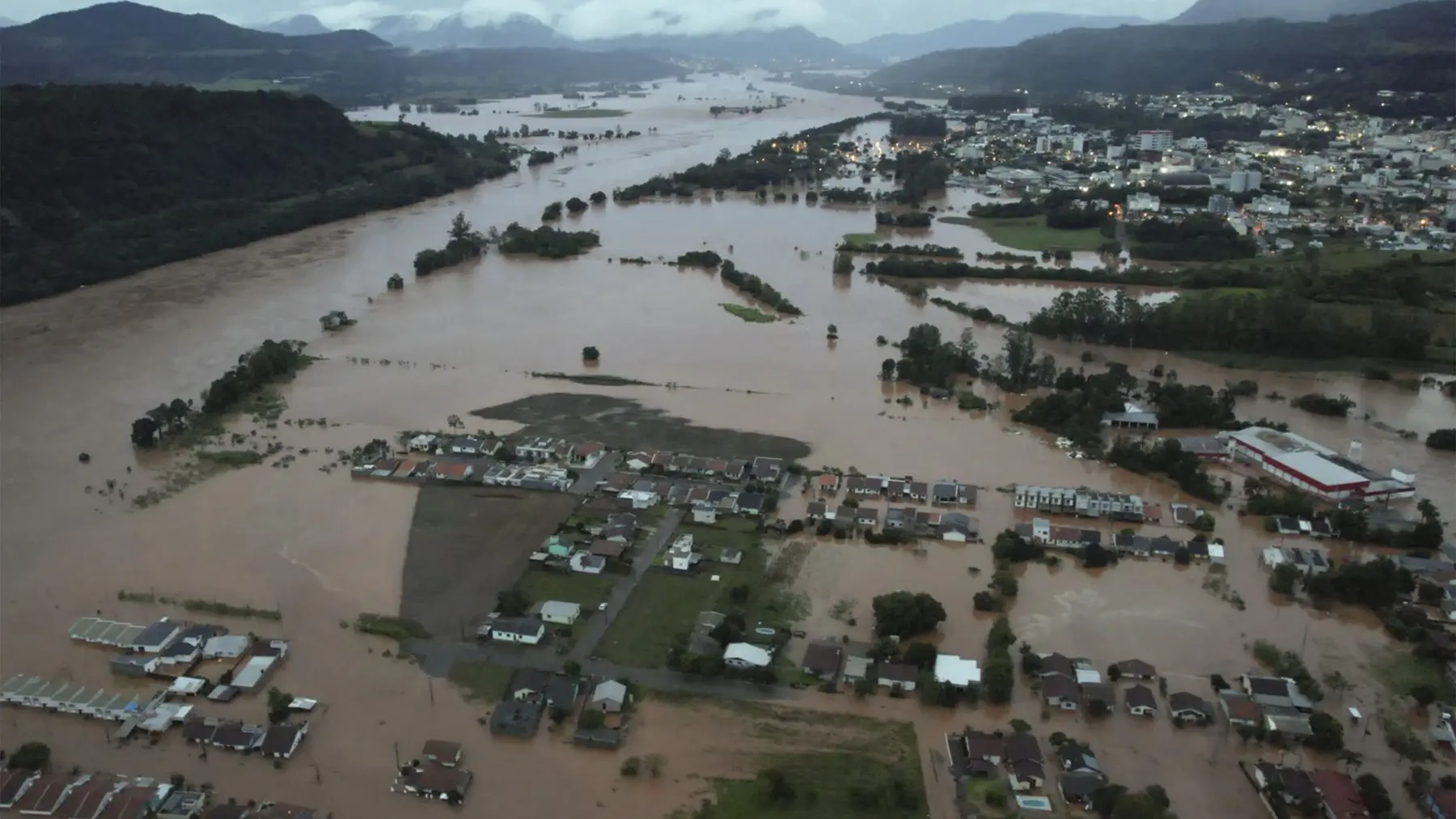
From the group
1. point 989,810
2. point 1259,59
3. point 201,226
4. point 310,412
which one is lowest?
point 989,810

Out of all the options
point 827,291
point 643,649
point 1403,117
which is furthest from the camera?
point 1403,117

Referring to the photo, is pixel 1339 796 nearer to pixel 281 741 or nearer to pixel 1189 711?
pixel 1189 711

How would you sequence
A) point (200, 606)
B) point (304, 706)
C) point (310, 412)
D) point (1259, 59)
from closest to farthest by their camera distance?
1. point (304, 706)
2. point (200, 606)
3. point (310, 412)
4. point (1259, 59)

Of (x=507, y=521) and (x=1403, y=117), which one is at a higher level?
(x=1403, y=117)

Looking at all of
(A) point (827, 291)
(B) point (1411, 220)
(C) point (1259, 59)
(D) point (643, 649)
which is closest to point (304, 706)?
(D) point (643, 649)

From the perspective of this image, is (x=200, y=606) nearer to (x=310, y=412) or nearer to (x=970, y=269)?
(x=310, y=412)

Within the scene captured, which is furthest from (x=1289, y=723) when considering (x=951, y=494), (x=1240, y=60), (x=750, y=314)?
(x=1240, y=60)

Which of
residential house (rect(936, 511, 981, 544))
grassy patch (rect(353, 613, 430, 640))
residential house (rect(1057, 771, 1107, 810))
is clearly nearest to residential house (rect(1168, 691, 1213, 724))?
residential house (rect(1057, 771, 1107, 810))

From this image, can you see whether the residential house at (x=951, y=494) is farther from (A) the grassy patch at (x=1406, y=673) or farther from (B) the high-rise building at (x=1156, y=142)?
(B) the high-rise building at (x=1156, y=142)
